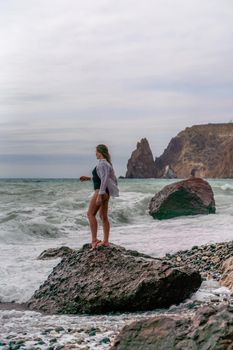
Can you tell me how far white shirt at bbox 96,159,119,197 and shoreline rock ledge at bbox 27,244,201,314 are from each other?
0.89m

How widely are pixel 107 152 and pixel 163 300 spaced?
7.84 ft

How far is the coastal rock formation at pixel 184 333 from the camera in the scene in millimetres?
4234

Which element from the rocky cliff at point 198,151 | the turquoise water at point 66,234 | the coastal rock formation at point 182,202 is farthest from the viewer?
the rocky cliff at point 198,151

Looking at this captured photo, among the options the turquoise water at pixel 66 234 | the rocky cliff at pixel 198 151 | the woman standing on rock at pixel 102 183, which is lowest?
the turquoise water at pixel 66 234

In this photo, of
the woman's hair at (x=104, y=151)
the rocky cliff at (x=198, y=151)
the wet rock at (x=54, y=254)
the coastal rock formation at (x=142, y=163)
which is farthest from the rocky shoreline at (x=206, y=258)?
the rocky cliff at (x=198, y=151)

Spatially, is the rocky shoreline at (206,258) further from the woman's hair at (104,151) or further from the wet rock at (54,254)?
the woman's hair at (104,151)

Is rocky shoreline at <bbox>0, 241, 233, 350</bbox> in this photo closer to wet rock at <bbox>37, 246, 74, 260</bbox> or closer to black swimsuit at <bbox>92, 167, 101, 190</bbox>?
black swimsuit at <bbox>92, 167, 101, 190</bbox>

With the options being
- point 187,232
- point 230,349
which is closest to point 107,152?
point 230,349

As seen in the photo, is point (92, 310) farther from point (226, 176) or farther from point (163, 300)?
point (226, 176)

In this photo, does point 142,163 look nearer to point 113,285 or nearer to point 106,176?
point 106,176

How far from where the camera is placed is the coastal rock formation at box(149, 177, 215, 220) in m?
24.7

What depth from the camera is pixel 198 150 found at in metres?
168

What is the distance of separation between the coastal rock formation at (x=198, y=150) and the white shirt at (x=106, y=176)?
148m

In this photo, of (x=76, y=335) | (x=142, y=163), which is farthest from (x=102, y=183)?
(x=142, y=163)
